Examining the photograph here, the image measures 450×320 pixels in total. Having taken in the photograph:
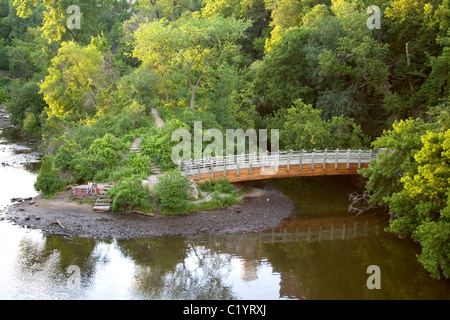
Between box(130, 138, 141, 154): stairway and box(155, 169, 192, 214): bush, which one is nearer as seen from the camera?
box(155, 169, 192, 214): bush

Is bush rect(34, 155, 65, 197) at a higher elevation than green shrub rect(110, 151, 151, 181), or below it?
below

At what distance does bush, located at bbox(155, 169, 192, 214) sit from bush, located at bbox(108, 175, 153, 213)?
68 centimetres

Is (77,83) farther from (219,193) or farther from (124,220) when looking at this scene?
(124,220)

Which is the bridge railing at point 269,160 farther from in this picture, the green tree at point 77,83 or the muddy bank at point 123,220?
the green tree at point 77,83

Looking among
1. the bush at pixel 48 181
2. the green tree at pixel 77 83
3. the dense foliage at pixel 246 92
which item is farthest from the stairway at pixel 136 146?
the green tree at pixel 77 83

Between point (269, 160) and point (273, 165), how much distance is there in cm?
37

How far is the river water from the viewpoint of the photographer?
21166 mm

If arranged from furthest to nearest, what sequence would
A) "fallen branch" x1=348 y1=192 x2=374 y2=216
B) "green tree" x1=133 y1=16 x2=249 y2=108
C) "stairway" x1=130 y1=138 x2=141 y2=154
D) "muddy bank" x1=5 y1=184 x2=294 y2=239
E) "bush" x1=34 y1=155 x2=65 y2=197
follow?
"green tree" x1=133 y1=16 x2=249 y2=108
"stairway" x1=130 y1=138 x2=141 y2=154
"fallen branch" x1=348 y1=192 x2=374 y2=216
"bush" x1=34 y1=155 x2=65 y2=197
"muddy bank" x1=5 y1=184 x2=294 y2=239

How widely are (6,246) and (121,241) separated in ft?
16.5

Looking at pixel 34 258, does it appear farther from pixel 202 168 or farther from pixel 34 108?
pixel 34 108

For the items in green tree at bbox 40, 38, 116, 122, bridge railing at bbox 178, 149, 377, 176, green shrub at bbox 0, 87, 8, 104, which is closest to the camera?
bridge railing at bbox 178, 149, 377, 176

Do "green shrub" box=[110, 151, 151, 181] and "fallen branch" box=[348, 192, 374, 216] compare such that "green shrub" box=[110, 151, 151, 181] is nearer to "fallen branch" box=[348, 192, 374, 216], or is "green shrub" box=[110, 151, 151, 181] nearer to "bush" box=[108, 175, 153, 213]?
"bush" box=[108, 175, 153, 213]

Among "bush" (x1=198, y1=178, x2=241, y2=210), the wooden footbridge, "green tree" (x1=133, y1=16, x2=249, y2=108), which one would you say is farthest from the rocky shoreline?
"green tree" (x1=133, y1=16, x2=249, y2=108)

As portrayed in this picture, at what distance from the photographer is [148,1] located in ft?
182
